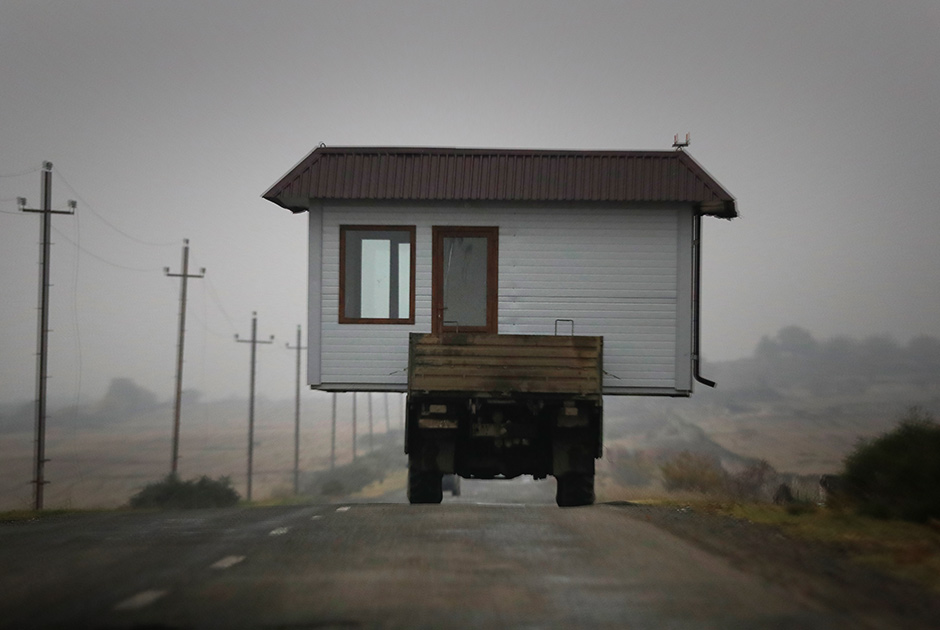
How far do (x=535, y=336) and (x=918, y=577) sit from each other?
9.01 m

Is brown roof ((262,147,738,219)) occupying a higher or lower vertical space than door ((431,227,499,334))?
higher

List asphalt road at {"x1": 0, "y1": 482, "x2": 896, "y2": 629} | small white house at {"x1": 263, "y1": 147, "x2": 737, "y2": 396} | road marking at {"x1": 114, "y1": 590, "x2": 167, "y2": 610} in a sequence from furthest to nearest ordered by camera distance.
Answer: small white house at {"x1": 263, "y1": 147, "x2": 737, "y2": 396}
road marking at {"x1": 114, "y1": 590, "x2": 167, "y2": 610}
asphalt road at {"x1": 0, "y1": 482, "x2": 896, "y2": 629}

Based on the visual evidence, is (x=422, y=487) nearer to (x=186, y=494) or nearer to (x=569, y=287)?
(x=569, y=287)

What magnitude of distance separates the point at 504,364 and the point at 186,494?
2640 cm

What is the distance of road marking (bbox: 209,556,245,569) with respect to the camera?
1010cm

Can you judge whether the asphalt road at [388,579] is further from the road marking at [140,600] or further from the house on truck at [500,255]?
the house on truck at [500,255]

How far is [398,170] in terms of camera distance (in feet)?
66.4

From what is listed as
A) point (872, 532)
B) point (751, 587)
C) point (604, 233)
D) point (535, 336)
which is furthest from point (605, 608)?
point (604, 233)

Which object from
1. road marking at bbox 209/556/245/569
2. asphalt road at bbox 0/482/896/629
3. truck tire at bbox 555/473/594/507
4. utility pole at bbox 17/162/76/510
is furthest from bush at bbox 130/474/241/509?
road marking at bbox 209/556/245/569

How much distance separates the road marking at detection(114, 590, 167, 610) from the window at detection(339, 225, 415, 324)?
1180 cm

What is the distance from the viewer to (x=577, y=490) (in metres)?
19.4

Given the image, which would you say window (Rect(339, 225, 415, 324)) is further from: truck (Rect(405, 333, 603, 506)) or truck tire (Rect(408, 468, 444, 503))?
truck tire (Rect(408, 468, 444, 503))

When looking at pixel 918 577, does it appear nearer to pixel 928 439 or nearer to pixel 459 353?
pixel 928 439

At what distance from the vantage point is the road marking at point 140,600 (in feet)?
26.4
